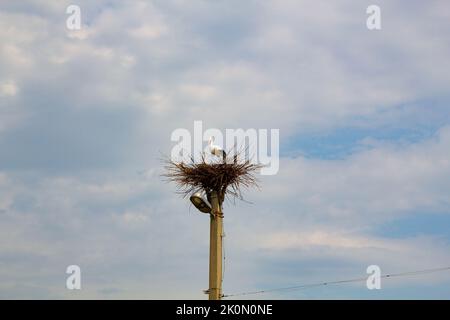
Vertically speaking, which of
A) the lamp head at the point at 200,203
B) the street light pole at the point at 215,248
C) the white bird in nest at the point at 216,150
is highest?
the white bird in nest at the point at 216,150

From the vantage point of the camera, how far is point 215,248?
34.9ft

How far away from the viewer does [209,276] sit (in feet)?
34.6

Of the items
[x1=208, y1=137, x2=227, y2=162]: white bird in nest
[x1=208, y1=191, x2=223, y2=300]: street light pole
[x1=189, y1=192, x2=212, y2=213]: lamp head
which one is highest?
[x1=208, y1=137, x2=227, y2=162]: white bird in nest

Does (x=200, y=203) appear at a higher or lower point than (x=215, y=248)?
higher

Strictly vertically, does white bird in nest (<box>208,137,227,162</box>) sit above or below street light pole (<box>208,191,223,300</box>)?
above

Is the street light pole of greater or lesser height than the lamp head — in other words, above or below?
below

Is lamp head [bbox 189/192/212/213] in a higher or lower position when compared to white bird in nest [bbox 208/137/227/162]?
lower

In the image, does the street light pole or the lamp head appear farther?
the lamp head

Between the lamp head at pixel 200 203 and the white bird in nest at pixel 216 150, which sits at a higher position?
the white bird in nest at pixel 216 150

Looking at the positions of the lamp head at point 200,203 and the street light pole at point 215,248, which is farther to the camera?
the lamp head at point 200,203

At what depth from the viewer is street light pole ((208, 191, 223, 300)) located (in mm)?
10367

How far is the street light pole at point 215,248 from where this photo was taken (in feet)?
34.0
